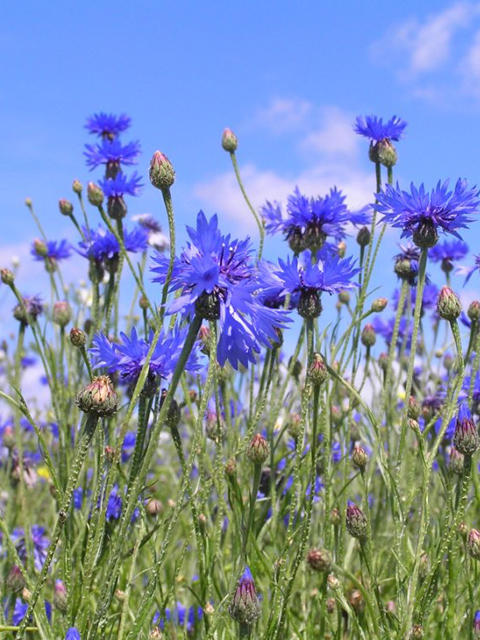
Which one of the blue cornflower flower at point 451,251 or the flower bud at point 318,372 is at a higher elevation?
the blue cornflower flower at point 451,251

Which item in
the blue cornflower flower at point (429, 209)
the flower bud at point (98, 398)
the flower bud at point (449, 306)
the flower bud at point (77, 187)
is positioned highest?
the flower bud at point (77, 187)

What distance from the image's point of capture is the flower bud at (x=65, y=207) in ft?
8.63

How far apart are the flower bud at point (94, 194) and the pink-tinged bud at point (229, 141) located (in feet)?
1.54

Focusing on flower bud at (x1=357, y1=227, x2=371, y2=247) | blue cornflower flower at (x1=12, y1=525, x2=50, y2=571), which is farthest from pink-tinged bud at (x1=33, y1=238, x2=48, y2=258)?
flower bud at (x1=357, y1=227, x2=371, y2=247)

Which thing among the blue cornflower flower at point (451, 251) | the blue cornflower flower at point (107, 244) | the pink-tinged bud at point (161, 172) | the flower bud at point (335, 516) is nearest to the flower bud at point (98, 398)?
the pink-tinged bud at point (161, 172)

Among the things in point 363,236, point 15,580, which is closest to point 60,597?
point 15,580

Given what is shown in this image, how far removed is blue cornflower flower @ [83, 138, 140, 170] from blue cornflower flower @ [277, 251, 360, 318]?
1.42 meters

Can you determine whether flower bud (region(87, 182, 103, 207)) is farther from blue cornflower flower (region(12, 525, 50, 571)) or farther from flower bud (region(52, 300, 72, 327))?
blue cornflower flower (region(12, 525, 50, 571))

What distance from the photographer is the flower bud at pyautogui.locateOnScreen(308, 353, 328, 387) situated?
5.08ft

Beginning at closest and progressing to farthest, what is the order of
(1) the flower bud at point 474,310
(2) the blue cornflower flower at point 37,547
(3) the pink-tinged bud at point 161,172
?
(3) the pink-tinged bud at point 161,172, (1) the flower bud at point 474,310, (2) the blue cornflower flower at point 37,547

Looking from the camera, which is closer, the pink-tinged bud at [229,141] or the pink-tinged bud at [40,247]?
the pink-tinged bud at [229,141]

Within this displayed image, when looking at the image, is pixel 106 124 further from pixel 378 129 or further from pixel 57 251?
pixel 378 129

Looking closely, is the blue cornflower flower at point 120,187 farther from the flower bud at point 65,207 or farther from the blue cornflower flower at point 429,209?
the blue cornflower flower at point 429,209

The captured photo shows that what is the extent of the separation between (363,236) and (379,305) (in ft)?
1.63
